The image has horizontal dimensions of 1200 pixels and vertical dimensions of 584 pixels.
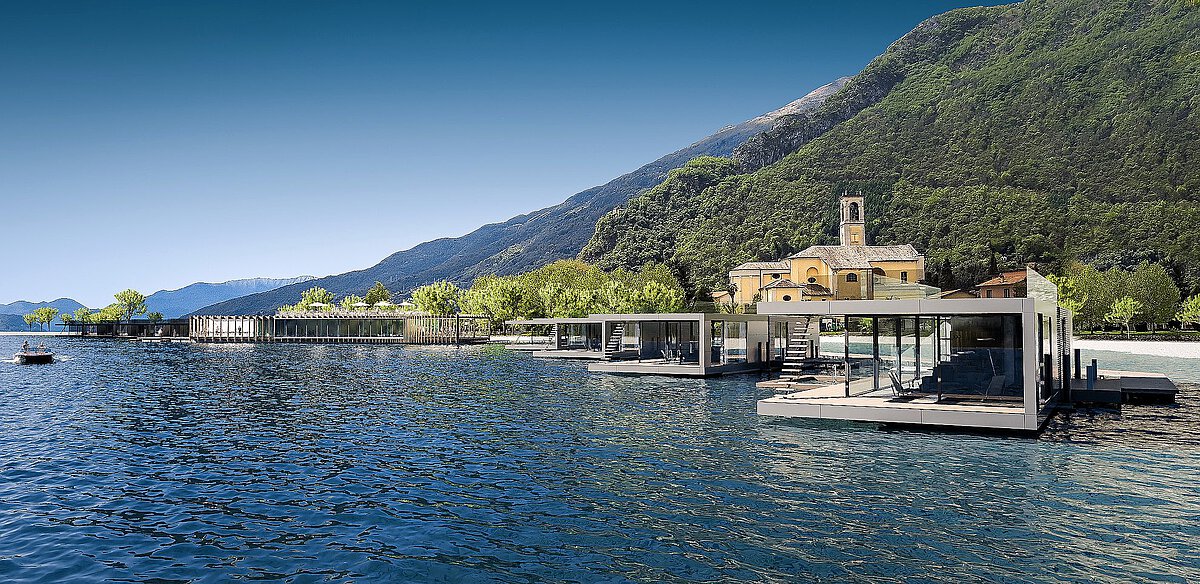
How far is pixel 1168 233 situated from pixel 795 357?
110 m

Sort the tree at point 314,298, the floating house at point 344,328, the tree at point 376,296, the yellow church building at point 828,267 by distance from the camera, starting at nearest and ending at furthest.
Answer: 1. the floating house at point 344,328
2. the yellow church building at point 828,267
3. the tree at point 314,298
4. the tree at point 376,296

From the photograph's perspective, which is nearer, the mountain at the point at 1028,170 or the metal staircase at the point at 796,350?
the metal staircase at the point at 796,350

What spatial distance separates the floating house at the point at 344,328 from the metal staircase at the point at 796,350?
51065 mm

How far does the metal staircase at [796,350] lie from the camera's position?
38.3m

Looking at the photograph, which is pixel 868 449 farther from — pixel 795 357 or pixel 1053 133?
pixel 1053 133

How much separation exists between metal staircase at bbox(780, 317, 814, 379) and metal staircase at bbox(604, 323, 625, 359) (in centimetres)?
1089

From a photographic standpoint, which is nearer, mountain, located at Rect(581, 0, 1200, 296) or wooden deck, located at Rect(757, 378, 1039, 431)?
wooden deck, located at Rect(757, 378, 1039, 431)

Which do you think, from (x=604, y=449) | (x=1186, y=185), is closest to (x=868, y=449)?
(x=604, y=449)

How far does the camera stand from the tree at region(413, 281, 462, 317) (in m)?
120

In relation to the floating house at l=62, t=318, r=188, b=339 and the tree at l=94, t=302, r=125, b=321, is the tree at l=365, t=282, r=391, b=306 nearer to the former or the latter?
the floating house at l=62, t=318, r=188, b=339

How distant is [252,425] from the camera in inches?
953

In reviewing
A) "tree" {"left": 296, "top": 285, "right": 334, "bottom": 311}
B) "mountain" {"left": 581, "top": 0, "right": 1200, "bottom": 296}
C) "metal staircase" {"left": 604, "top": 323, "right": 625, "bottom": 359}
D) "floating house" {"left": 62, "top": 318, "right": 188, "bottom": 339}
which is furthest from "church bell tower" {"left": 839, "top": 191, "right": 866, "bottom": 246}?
"floating house" {"left": 62, "top": 318, "right": 188, "bottom": 339}

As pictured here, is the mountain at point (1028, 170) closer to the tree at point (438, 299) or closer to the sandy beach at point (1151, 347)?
the tree at point (438, 299)

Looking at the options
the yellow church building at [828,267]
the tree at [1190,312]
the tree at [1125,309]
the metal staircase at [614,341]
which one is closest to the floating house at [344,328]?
the metal staircase at [614,341]
